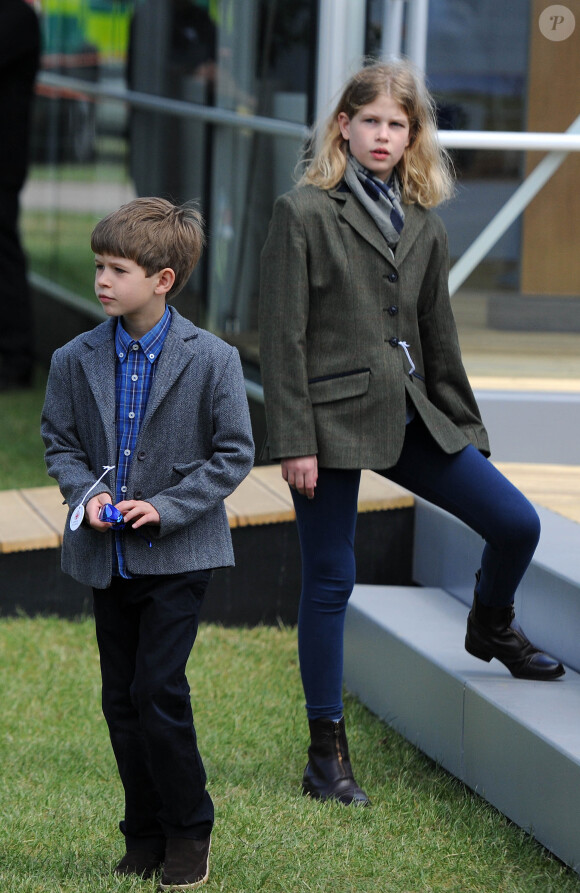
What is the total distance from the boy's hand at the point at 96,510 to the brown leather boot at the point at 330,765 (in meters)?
1.06

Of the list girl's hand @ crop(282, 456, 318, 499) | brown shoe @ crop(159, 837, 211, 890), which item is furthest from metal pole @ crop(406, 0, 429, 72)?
brown shoe @ crop(159, 837, 211, 890)

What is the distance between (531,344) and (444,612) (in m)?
1.66

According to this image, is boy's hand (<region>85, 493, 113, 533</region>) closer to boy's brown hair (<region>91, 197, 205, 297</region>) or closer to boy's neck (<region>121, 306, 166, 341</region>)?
boy's neck (<region>121, 306, 166, 341</region>)

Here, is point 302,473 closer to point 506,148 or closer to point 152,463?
point 152,463

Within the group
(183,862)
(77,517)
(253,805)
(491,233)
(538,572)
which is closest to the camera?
(77,517)

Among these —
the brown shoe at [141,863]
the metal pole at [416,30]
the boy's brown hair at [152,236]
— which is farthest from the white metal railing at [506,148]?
the brown shoe at [141,863]

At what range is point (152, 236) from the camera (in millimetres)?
2678

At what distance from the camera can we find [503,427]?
17.5 feet

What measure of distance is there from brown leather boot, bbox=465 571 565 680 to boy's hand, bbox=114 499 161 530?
1.12 meters

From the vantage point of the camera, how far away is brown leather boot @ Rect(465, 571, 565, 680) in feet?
11.3

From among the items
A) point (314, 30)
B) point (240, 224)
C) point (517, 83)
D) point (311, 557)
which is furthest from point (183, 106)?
point (311, 557)

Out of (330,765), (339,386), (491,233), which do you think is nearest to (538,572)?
(330,765)

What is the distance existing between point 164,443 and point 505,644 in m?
Result: 1.22

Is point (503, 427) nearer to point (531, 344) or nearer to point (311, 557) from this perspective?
point (531, 344)
